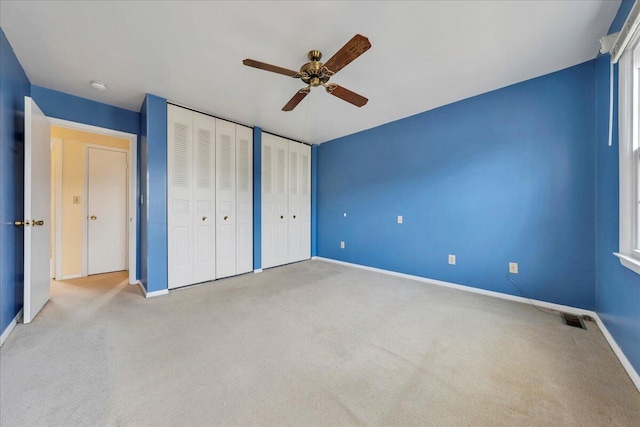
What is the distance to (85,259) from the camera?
362cm

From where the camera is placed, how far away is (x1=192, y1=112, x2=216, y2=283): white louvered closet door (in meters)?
3.19

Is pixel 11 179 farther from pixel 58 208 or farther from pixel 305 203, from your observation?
pixel 305 203

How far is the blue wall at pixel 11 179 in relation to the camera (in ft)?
6.07

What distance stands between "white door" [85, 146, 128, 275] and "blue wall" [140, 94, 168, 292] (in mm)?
1545

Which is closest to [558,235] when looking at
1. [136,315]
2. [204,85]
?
[204,85]

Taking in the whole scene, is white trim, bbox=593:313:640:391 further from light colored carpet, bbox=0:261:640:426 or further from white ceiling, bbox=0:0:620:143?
white ceiling, bbox=0:0:620:143

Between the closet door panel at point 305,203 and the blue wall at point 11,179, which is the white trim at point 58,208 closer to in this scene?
the blue wall at point 11,179

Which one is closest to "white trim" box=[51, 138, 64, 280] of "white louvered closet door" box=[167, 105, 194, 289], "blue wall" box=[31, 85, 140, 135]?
"blue wall" box=[31, 85, 140, 135]

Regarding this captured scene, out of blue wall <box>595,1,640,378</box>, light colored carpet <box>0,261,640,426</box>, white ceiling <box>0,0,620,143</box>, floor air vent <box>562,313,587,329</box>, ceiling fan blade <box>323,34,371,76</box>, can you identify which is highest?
white ceiling <box>0,0,620,143</box>

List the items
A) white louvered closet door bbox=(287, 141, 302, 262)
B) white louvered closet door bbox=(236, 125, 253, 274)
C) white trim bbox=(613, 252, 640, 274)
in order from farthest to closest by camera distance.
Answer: white louvered closet door bbox=(287, 141, 302, 262) < white louvered closet door bbox=(236, 125, 253, 274) < white trim bbox=(613, 252, 640, 274)

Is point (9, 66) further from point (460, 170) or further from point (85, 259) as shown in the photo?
point (460, 170)

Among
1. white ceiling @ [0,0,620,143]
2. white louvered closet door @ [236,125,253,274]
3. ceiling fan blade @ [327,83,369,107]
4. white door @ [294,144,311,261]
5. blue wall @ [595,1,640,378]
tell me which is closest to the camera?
blue wall @ [595,1,640,378]

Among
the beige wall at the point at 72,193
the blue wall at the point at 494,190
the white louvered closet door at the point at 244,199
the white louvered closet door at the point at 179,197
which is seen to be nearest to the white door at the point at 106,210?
the beige wall at the point at 72,193

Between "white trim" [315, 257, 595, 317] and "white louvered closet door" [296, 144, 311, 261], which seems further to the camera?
"white louvered closet door" [296, 144, 311, 261]
